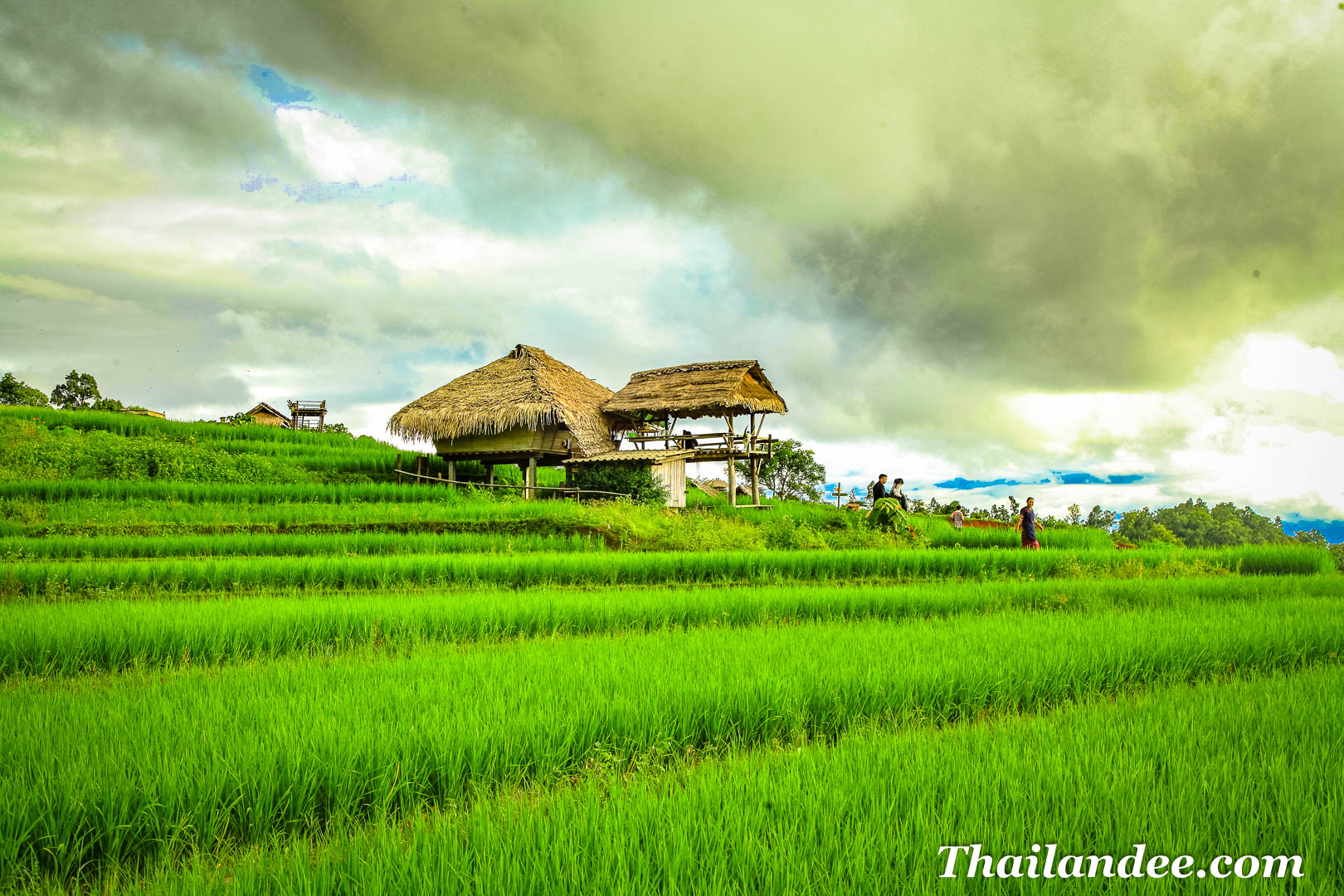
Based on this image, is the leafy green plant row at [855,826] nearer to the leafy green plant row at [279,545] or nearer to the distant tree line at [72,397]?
the leafy green plant row at [279,545]

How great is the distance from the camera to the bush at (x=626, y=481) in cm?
1700

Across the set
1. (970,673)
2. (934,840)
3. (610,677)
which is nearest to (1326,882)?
(934,840)

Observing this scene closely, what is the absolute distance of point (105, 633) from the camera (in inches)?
185

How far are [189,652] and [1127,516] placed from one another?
40.5 m

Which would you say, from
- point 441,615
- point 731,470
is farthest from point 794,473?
point 441,615

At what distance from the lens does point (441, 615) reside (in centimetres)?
562

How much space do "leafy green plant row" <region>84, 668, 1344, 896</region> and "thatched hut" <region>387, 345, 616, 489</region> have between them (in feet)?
55.1

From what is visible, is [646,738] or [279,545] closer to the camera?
[646,738]

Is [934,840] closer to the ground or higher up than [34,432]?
closer to the ground

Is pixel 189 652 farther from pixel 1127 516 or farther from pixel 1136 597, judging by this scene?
pixel 1127 516

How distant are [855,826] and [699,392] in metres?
17.5

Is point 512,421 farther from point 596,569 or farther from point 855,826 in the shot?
point 855,826

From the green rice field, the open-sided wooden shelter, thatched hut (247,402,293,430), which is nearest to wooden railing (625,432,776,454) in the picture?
the open-sided wooden shelter

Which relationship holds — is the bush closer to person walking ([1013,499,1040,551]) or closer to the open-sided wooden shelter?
the open-sided wooden shelter
